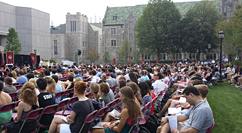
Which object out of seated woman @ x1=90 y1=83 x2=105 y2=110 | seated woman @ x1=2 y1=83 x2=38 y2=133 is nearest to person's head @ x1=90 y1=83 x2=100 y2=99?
seated woman @ x1=90 y1=83 x2=105 y2=110

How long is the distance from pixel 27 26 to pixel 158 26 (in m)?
26.5

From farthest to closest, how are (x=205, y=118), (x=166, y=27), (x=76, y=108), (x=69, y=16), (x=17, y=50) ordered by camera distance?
1. (x=69, y=16)
2. (x=166, y=27)
3. (x=17, y=50)
4. (x=76, y=108)
5. (x=205, y=118)

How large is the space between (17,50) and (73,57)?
28.6 m

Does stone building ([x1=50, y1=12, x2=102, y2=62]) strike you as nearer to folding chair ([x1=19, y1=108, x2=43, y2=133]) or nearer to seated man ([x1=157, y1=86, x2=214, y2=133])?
folding chair ([x1=19, y1=108, x2=43, y2=133])

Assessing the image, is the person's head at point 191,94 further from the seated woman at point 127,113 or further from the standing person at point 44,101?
the standing person at point 44,101

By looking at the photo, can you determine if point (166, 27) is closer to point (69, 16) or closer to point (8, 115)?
point (69, 16)

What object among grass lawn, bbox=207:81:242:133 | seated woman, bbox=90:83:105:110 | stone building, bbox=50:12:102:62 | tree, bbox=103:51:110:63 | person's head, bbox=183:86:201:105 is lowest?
grass lawn, bbox=207:81:242:133

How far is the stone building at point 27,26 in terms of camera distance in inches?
1602

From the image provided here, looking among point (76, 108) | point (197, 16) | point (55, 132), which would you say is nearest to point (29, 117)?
point (55, 132)

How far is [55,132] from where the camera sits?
202 inches

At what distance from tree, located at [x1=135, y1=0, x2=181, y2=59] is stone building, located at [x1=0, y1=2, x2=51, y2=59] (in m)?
20.6

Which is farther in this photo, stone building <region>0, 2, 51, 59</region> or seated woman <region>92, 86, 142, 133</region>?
stone building <region>0, 2, 51, 59</region>

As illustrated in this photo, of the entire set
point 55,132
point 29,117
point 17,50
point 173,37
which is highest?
point 173,37

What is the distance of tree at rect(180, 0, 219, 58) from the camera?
4506 centimetres
